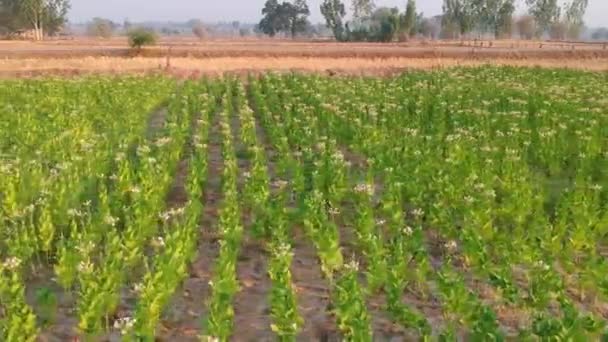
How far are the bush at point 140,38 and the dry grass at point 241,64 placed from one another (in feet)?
26.3

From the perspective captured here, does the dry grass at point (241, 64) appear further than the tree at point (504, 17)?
No

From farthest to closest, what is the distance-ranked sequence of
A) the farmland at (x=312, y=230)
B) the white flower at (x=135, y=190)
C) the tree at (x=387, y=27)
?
the tree at (x=387, y=27) < the white flower at (x=135, y=190) < the farmland at (x=312, y=230)

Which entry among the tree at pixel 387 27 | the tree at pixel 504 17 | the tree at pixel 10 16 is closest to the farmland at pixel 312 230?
the tree at pixel 387 27

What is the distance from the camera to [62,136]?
13.3 meters

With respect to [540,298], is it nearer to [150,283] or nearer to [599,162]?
[150,283]

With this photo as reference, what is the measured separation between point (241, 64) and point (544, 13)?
Result: 8140cm

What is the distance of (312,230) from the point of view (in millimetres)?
7816

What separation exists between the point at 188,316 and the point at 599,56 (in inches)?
1649

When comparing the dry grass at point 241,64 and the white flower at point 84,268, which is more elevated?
the dry grass at point 241,64

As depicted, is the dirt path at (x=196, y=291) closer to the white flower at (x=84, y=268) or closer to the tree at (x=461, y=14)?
the white flower at (x=84, y=268)

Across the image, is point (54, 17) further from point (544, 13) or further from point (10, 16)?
point (544, 13)

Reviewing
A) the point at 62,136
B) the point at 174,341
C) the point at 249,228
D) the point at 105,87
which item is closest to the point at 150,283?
the point at 174,341

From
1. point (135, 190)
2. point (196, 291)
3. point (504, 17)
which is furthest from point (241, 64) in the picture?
point (504, 17)

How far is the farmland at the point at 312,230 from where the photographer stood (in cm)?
611
